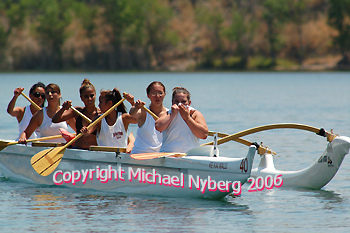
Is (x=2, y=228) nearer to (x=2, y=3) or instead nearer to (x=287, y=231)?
(x=287, y=231)

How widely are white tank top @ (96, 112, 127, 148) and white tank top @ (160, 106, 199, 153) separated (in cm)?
108

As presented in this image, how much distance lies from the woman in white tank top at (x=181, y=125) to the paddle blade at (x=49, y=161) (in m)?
1.82

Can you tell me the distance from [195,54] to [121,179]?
72.7 m

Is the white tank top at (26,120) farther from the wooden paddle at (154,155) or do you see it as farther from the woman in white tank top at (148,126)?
the wooden paddle at (154,155)

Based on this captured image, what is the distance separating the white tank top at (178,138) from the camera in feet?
29.9

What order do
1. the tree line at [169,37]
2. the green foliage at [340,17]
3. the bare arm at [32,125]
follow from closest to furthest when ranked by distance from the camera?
the bare arm at [32,125]
the green foliage at [340,17]
the tree line at [169,37]

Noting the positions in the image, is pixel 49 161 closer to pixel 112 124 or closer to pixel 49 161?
pixel 49 161

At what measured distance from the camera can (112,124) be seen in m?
10.1

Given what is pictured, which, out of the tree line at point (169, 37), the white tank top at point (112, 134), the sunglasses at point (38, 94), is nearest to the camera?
the white tank top at point (112, 134)

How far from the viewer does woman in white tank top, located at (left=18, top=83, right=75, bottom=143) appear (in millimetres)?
10820

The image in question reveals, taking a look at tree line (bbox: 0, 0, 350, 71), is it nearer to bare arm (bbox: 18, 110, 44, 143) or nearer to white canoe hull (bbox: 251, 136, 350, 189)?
white canoe hull (bbox: 251, 136, 350, 189)

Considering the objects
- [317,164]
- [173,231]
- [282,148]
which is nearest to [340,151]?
[317,164]

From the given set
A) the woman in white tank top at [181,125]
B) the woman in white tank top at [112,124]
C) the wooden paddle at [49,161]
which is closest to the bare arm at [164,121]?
the woman in white tank top at [181,125]

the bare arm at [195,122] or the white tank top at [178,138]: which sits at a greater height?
the bare arm at [195,122]
